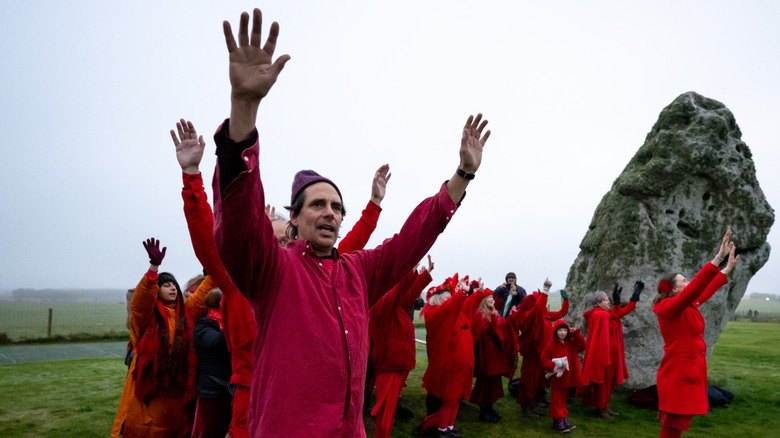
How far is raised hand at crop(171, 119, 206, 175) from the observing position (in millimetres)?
2641

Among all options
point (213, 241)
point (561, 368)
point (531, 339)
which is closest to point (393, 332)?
point (561, 368)

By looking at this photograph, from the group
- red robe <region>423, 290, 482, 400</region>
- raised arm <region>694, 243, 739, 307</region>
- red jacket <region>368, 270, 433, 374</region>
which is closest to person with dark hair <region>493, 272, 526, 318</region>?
red robe <region>423, 290, 482, 400</region>

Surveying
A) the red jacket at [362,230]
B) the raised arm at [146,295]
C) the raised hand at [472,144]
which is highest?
the raised hand at [472,144]

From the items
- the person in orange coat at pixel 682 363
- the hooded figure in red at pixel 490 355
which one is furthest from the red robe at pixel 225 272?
the hooded figure in red at pixel 490 355

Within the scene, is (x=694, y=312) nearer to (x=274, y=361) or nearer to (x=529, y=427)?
(x=529, y=427)

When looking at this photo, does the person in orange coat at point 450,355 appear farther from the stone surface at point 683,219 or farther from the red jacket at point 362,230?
the stone surface at point 683,219

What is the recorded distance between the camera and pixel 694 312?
5.50 metres

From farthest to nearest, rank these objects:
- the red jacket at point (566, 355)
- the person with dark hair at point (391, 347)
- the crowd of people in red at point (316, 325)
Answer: the red jacket at point (566, 355) < the person with dark hair at point (391, 347) < the crowd of people in red at point (316, 325)

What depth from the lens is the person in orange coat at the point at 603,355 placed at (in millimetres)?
7555

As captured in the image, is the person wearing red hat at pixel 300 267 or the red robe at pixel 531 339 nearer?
the person wearing red hat at pixel 300 267

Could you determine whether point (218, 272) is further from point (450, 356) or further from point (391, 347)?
point (450, 356)

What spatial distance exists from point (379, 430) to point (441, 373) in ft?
4.33

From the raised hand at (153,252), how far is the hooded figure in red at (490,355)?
15.5ft

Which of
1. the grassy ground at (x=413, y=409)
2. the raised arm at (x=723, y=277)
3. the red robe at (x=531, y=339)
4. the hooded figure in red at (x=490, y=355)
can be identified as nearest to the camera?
the raised arm at (x=723, y=277)
